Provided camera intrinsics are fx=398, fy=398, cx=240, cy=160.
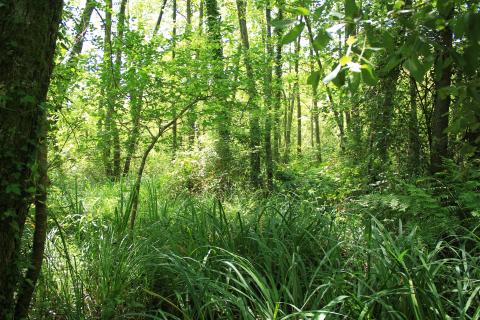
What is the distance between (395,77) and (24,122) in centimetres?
Answer: 566

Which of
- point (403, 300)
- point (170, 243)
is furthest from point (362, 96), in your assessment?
point (403, 300)

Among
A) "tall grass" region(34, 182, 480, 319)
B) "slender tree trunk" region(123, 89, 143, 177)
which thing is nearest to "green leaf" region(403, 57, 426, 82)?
"tall grass" region(34, 182, 480, 319)

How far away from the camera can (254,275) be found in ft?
8.31

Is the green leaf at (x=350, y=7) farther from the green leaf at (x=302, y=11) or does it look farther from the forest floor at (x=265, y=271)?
the forest floor at (x=265, y=271)

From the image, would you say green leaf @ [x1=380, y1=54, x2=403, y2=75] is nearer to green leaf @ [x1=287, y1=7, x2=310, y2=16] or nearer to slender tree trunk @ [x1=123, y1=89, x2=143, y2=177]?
Result: green leaf @ [x1=287, y1=7, x2=310, y2=16]

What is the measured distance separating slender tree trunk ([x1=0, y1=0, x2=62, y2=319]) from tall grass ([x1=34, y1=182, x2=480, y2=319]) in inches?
28.5

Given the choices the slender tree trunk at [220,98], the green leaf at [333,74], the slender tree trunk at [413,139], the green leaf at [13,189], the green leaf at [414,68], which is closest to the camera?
the green leaf at [333,74]

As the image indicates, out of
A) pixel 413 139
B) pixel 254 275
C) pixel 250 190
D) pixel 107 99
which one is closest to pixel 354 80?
pixel 254 275

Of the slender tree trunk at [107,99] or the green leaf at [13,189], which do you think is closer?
the green leaf at [13,189]

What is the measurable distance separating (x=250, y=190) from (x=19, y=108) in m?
7.69

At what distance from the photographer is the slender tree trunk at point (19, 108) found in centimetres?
214

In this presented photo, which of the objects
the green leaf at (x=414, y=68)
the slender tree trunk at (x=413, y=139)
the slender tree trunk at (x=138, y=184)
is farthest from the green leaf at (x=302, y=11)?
the slender tree trunk at (x=413, y=139)

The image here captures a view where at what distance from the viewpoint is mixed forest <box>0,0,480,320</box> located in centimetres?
147

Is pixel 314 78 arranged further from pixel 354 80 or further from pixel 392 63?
pixel 392 63
